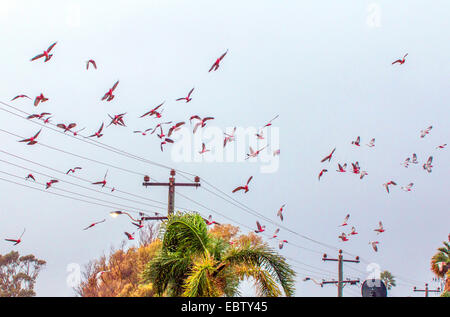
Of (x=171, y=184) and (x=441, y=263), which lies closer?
(x=171, y=184)

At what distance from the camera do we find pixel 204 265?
10555mm

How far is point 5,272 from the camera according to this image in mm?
61844

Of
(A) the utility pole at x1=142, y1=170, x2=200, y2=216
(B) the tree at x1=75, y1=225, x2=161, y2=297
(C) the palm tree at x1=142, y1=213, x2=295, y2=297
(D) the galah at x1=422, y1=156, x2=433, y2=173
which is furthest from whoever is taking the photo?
(B) the tree at x1=75, y1=225, x2=161, y2=297

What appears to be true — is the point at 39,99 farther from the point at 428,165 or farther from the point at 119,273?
the point at 119,273

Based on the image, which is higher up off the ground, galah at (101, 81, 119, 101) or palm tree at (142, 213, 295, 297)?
galah at (101, 81, 119, 101)

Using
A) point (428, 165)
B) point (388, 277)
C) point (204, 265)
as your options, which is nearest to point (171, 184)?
point (428, 165)

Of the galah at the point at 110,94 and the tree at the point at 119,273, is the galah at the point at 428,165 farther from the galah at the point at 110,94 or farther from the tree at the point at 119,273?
the tree at the point at 119,273

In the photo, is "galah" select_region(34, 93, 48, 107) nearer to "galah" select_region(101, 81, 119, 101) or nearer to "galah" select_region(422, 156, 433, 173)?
"galah" select_region(101, 81, 119, 101)

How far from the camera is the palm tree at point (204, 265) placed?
10422 mm

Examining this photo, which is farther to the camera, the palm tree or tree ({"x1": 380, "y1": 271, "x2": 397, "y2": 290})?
tree ({"x1": 380, "y1": 271, "x2": 397, "y2": 290})

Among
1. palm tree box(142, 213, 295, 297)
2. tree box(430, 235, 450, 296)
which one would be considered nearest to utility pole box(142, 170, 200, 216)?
palm tree box(142, 213, 295, 297)

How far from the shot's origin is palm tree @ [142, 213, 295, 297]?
A: 34.2 feet
